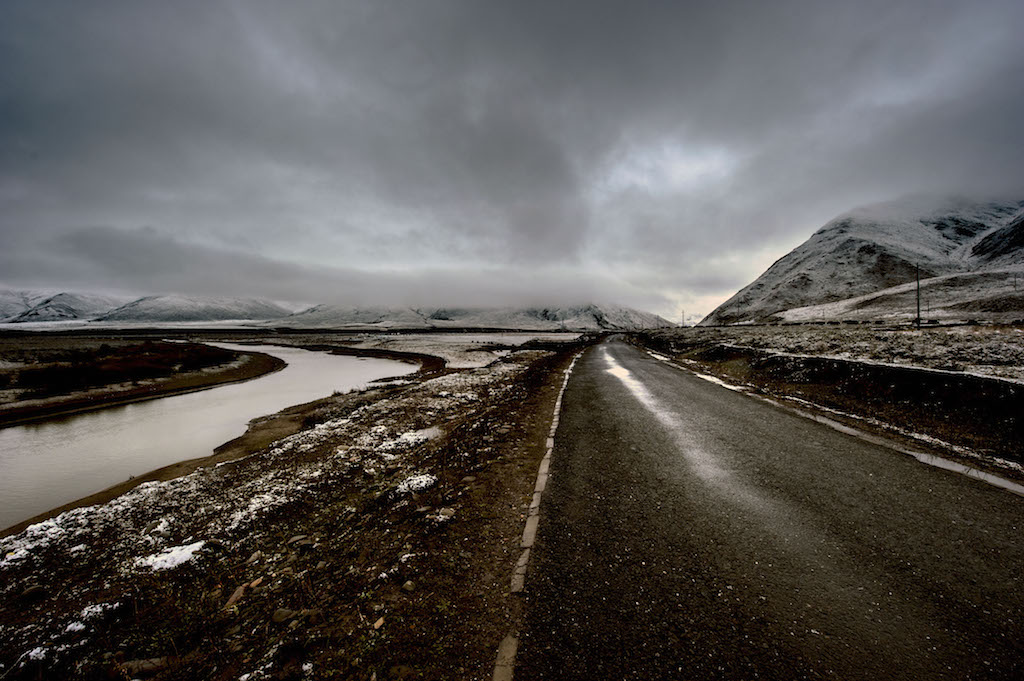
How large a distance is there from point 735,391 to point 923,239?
684ft

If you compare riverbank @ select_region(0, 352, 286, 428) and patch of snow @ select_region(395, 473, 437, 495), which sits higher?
patch of snow @ select_region(395, 473, 437, 495)

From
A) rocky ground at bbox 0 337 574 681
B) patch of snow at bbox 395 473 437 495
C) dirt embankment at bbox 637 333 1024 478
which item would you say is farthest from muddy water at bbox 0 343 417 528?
dirt embankment at bbox 637 333 1024 478

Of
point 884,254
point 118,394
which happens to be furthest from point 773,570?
point 884,254

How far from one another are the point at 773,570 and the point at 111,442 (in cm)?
2256

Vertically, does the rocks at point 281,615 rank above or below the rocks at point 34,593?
above

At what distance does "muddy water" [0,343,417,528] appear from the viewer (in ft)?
36.0

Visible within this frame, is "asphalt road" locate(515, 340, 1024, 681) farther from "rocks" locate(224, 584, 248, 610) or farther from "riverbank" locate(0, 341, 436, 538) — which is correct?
"riverbank" locate(0, 341, 436, 538)

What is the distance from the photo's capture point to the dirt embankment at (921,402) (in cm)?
863

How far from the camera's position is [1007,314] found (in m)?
49.6

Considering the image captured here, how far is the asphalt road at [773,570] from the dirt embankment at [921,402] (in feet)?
7.54

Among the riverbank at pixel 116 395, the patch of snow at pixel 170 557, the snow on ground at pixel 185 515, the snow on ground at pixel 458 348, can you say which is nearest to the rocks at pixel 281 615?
the snow on ground at pixel 185 515

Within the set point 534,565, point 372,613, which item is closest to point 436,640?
point 372,613

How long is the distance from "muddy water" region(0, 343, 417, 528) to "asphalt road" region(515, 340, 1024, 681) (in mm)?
13891

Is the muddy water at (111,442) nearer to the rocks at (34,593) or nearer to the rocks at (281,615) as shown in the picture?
the rocks at (34,593)
